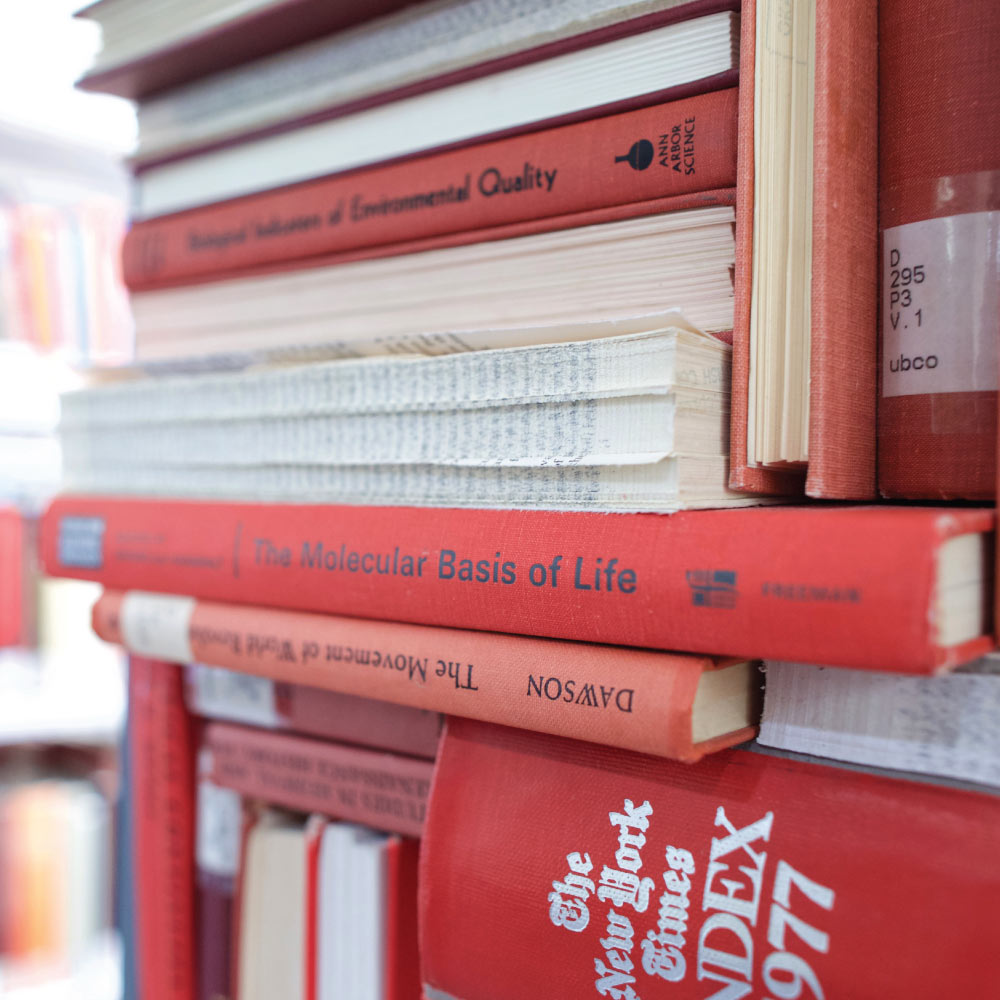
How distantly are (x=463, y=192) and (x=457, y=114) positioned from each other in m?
0.05

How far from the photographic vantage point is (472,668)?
381 millimetres

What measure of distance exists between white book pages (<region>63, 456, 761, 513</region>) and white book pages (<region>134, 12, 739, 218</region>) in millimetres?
180

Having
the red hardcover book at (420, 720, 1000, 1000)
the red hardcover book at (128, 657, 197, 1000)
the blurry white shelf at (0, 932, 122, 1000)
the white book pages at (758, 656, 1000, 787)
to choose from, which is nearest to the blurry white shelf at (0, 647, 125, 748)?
the blurry white shelf at (0, 932, 122, 1000)

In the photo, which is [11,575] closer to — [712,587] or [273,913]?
[273,913]

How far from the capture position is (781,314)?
14.2 inches

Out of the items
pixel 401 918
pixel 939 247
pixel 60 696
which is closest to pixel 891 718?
pixel 939 247

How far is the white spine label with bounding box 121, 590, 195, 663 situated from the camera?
1.64 feet

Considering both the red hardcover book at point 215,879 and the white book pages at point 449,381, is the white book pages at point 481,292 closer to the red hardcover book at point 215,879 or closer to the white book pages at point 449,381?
the white book pages at point 449,381

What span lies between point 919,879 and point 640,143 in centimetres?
32

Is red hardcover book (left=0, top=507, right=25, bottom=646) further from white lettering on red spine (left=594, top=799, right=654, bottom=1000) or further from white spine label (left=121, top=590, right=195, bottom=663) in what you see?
white lettering on red spine (left=594, top=799, right=654, bottom=1000)

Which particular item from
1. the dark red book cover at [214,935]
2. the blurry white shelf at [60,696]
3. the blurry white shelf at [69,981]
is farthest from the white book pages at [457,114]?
the blurry white shelf at [69,981]

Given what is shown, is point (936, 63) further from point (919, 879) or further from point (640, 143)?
point (919, 879)

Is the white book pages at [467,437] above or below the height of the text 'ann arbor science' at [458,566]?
above

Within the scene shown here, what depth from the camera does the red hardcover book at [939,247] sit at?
1.14 ft
